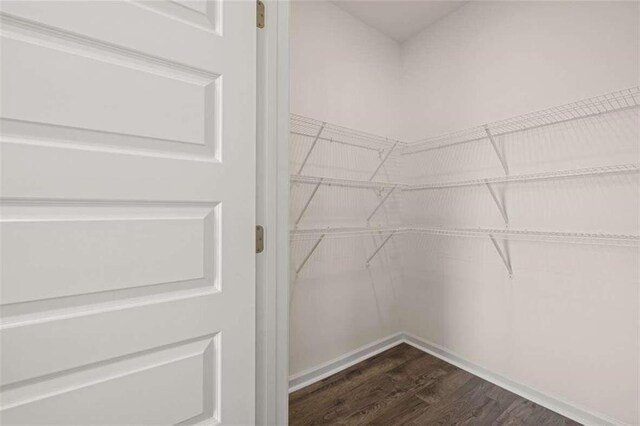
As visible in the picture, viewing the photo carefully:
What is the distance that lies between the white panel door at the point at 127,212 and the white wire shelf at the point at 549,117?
A: 1.66m

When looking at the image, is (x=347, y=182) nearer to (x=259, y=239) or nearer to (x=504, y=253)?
(x=504, y=253)

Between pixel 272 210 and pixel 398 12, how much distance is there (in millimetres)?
2058

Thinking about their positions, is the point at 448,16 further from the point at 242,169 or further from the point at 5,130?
the point at 5,130

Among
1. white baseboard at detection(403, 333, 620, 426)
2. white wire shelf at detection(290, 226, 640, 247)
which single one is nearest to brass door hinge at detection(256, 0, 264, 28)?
white wire shelf at detection(290, 226, 640, 247)

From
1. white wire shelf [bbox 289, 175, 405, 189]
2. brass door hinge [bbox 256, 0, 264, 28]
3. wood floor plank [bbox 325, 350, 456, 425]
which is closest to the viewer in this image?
brass door hinge [bbox 256, 0, 264, 28]

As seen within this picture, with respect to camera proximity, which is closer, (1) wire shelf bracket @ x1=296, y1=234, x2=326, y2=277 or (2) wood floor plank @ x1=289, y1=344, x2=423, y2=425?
(2) wood floor plank @ x1=289, y1=344, x2=423, y2=425

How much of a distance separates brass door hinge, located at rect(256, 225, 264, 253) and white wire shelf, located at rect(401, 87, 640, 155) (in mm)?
1607

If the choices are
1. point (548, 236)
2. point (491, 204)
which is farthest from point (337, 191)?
point (548, 236)

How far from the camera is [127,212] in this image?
78 centimetres

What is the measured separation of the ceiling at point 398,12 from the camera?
2180 millimetres

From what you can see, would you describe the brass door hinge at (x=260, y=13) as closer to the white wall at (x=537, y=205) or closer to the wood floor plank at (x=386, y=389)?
the white wall at (x=537, y=205)

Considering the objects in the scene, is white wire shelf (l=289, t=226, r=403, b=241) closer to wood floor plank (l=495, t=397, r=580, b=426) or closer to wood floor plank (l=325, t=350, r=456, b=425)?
wood floor plank (l=325, t=350, r=456, b=425)

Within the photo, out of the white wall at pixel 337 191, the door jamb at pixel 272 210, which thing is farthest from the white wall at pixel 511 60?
the door jamb at pixel 272 210

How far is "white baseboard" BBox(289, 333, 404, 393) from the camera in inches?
77.3
